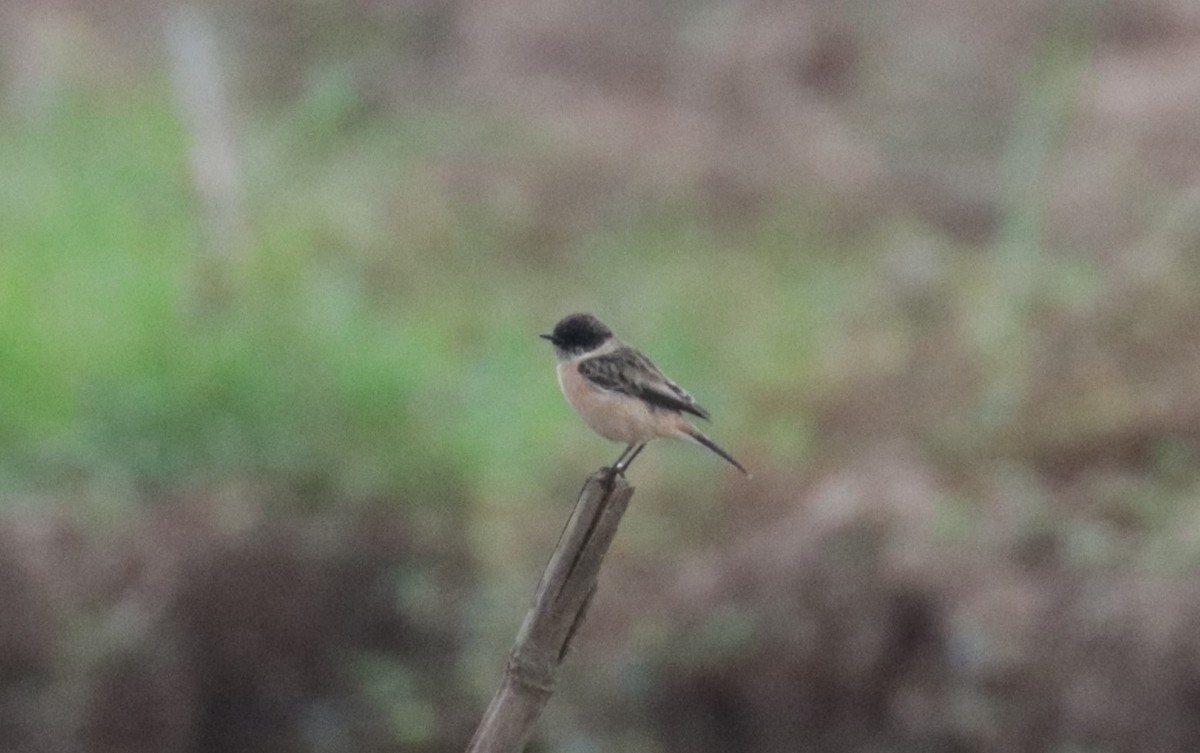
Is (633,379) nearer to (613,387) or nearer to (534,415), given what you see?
(613,387)

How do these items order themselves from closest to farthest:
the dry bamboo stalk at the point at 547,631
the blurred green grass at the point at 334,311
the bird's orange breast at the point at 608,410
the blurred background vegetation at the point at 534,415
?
1. the dry bamboo stalk at the point at 547,631
2. the bird's orange breast at the point at 608,410
3. the blurred background vegetation at the point at 534,415
4. the blurred green grass at the point at 334,311

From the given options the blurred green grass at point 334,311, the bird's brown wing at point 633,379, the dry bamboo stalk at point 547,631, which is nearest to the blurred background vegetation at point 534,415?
the blurred green grass at point 334,311

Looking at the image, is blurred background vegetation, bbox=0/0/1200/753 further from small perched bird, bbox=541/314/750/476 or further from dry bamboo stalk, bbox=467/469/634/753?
dry bamboo stalk, bbox=467/469/634/753

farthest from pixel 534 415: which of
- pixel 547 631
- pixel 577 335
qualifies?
pixel 547 631

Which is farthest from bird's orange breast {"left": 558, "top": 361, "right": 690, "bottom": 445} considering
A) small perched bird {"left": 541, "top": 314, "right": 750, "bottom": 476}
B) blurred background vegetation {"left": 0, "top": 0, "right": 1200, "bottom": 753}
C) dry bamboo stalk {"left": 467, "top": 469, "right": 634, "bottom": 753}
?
blurred background vegetation {"left": 0, "top": 0, "right": 1200, "bottom": 753}

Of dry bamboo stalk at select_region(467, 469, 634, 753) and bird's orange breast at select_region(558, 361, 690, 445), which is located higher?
bird's orange breast at select_region(558, 361, 690, 445)

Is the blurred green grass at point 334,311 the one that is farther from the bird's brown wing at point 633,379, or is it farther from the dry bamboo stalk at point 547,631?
the dry bamboo stalk at point 547,631
